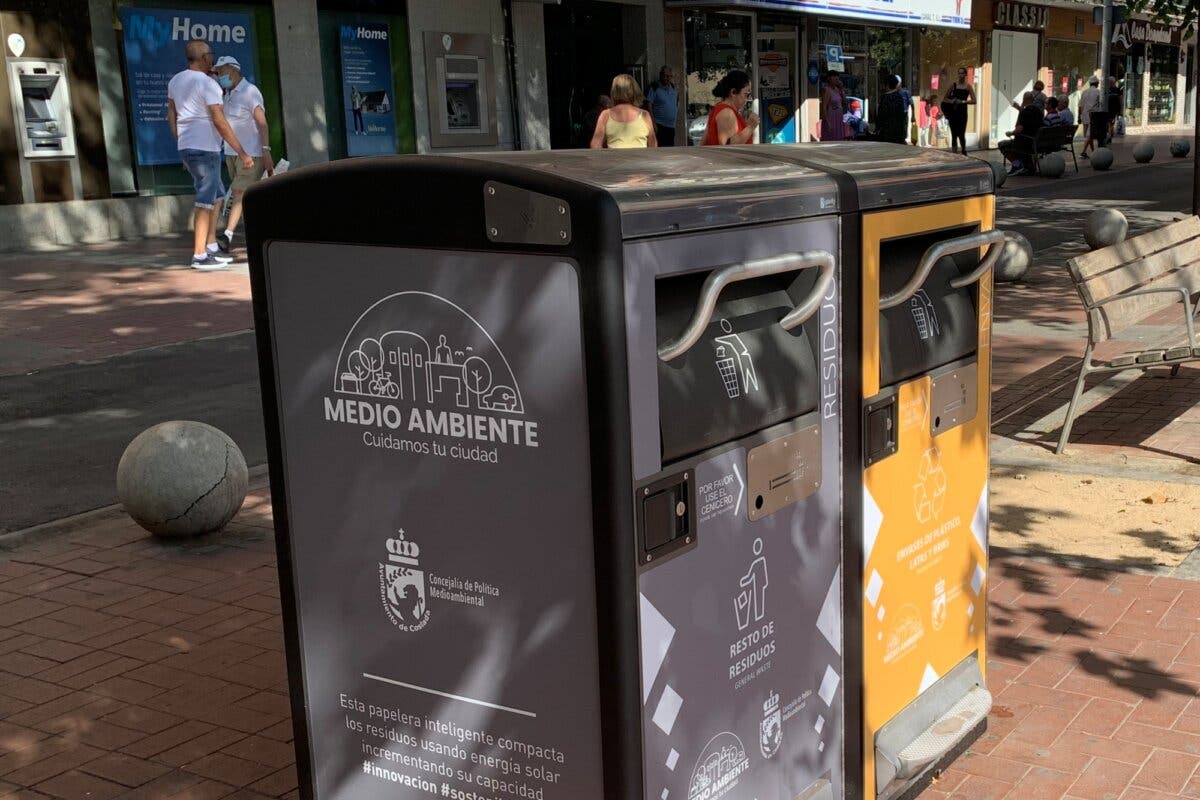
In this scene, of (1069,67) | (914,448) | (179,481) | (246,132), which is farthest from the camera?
(1069,67)

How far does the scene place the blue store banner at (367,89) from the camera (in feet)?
65.9

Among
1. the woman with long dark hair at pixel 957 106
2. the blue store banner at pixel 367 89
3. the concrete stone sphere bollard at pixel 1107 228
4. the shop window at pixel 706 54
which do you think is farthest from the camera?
the woman with long dark hair at pixel 957 106

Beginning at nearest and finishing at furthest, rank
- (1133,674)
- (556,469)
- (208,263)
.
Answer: (556,469), (1133,674), (208,263)

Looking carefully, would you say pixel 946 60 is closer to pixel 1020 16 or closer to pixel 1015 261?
pixel 1020 16

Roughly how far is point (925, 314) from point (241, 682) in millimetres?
2499

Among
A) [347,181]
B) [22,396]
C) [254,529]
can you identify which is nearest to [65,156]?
[22,396]

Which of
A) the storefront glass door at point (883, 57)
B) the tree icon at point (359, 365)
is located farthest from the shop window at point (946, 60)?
the tree icon at point (359, 365)

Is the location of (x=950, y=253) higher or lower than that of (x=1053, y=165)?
higher

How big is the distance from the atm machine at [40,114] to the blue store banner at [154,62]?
95cm

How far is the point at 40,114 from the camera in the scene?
15852mm

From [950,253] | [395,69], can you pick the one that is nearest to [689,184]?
[950,253]

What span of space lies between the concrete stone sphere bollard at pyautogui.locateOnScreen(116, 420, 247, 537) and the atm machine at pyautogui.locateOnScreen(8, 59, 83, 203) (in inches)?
439

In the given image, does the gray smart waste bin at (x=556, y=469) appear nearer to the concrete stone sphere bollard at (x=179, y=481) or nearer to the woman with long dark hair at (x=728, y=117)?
the concrete stone sphere bollard at (x=179, y=481)

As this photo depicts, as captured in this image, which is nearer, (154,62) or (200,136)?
(200,136)
